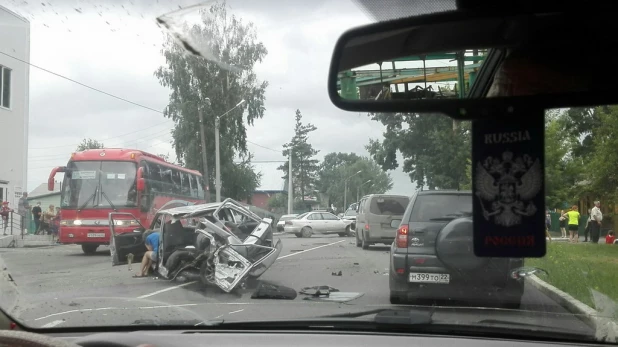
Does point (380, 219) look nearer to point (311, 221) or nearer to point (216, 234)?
point (311, 221)

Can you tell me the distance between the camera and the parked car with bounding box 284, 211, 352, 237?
6379 millimetres

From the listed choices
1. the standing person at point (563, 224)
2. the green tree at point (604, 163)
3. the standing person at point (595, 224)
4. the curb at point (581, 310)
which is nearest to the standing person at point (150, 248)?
the curb at point (581, 310)

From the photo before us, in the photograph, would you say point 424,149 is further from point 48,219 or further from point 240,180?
point 48,219

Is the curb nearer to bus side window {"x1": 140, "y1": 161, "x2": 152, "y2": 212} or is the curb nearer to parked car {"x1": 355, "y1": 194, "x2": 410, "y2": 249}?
parked car {"x1": 355, "y1": 194, "x2": 410, "y2": 249}

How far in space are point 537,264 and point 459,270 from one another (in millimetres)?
647

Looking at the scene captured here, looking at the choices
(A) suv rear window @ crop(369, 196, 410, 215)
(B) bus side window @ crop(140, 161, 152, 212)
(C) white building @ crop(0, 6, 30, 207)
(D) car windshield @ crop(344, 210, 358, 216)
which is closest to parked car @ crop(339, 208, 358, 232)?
(D) car windshield @ crop(344, 210, 358, 216)

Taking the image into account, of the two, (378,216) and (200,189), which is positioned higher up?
(200,189)

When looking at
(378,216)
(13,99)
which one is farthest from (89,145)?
(378,216)

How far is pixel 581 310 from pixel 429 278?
1.21 meters

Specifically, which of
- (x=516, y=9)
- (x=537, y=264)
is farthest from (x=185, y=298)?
(x=516, y=9)

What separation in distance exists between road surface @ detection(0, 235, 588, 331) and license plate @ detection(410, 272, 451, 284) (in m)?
0.25

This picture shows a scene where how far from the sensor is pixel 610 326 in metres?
3.56

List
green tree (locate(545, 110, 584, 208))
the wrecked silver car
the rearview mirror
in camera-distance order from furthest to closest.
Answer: the wrecked silver car < green tree (locate(545, 110, 584, 208)) < the rearview mirror

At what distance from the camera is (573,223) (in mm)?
3770
